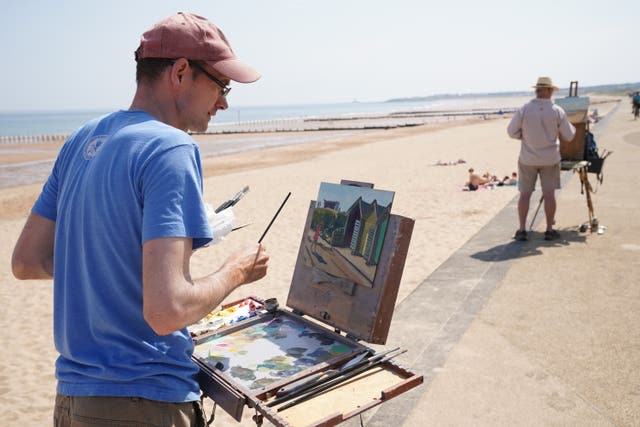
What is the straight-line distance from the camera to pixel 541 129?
266 inches

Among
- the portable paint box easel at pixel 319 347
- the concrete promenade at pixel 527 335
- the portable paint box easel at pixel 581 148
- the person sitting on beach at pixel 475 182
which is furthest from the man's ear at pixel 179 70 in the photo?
the person sitting on beach at pixel 475 182

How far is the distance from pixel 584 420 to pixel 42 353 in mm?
4394

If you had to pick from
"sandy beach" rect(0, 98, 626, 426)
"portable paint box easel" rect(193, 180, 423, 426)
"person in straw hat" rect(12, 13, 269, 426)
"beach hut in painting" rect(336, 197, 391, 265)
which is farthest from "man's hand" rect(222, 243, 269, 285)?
"sandy beach" rect(0, 98, 626, 426)

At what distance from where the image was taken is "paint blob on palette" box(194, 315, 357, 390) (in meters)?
2.01

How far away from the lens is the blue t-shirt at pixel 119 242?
1372 mm

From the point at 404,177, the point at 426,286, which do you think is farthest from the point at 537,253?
the point at 404,177

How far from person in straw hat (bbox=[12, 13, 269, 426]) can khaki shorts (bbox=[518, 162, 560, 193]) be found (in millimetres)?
6141

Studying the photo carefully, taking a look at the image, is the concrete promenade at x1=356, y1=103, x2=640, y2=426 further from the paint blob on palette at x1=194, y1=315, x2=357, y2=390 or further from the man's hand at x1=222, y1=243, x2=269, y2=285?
the man's hand at x1=222, y1=243, x2=269, y2=285

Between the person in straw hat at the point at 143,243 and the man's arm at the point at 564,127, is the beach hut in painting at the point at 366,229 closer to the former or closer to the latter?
the person in straw hat at the point at 143,243

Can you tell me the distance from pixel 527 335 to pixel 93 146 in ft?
12.8

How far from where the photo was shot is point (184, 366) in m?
1.59

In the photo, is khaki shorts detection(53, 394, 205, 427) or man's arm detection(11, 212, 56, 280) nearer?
khaki shorts detection(53, 394, 205, 427)

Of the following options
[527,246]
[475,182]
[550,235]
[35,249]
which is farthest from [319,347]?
[475,182]

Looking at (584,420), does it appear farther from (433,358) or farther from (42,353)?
(42,353)
